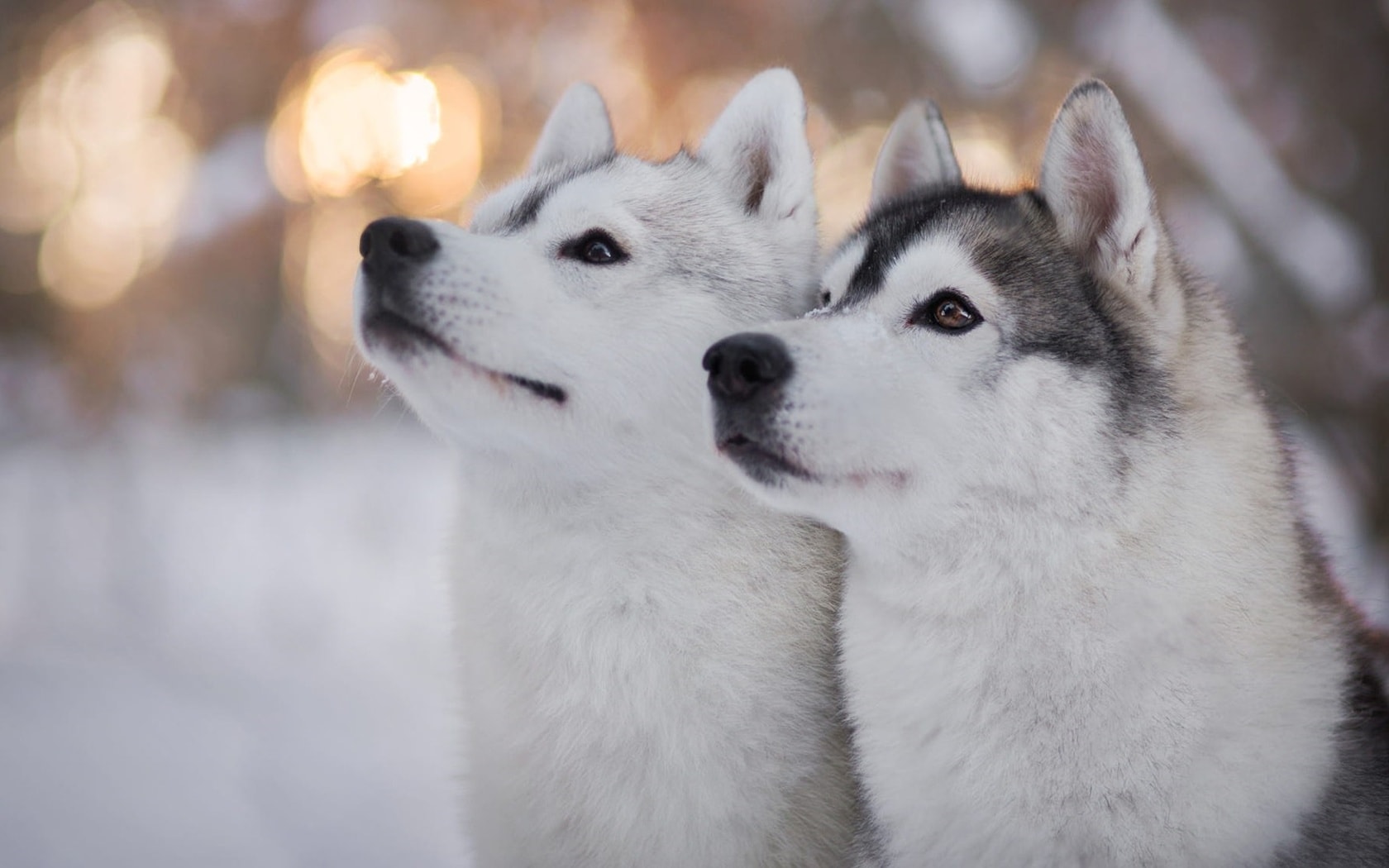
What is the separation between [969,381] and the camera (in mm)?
1706

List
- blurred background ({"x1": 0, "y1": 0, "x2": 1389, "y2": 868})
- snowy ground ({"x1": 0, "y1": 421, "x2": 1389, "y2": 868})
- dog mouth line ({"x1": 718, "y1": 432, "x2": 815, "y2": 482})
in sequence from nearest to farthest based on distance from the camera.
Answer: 1. dog mouth line ({"x1": 718, "y1": 432, "x2": 815, "y2": 482})
2. snowy ground ({"x1": 0, "y1": 421, "x2": 1389, "y2": 868})
3. blurred background ({"x1": 0, "y1": 0, "x2": 1389, "y2": 868})

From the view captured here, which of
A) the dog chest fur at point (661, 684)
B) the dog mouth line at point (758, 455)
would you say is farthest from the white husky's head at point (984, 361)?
the dog chest fur at point (661, 684)

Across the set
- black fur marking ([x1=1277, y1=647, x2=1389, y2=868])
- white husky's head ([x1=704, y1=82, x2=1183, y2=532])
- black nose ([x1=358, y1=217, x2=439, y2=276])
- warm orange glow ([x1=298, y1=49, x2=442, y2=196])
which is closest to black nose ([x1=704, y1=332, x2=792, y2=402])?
white husky's head ([x1=704, y1=82, x2=1183, y2=532])

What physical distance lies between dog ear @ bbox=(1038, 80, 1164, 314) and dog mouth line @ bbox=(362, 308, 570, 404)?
1.09m

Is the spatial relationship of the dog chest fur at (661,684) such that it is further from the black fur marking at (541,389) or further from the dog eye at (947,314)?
the dog eye at (947,314)

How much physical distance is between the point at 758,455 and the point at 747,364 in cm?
17

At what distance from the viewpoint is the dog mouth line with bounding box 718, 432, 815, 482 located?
1.68 metres

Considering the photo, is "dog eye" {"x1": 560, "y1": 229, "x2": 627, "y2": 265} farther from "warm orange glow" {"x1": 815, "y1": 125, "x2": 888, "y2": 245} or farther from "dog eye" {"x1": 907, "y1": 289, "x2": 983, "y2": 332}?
"warm orange glow" {"x1": 815, "y1": 125, "x2": 888, "y2": 245}

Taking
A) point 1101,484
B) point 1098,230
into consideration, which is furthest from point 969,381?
point 1098,230

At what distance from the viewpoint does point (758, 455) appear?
1705mm

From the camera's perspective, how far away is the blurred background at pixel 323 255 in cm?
367

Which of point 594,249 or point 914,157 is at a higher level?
point 914,157

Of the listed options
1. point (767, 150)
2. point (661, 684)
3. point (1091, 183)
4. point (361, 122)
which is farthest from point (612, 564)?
point (361, 122)

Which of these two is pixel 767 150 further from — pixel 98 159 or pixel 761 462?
pixel 98 159
